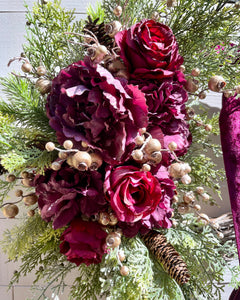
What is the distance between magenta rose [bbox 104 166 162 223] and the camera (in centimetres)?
35

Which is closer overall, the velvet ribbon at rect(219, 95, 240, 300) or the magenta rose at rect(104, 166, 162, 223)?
the magenta rose at rect(104, 166, 162, 223)

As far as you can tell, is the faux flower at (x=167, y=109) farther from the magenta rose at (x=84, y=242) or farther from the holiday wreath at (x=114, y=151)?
the magenta rose at (x=84, y=242)

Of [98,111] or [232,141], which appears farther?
[232,141]

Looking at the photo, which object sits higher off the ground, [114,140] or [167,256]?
[114,140]

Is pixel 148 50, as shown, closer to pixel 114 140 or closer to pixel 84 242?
pixel 114 140

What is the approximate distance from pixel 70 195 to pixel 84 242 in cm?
6

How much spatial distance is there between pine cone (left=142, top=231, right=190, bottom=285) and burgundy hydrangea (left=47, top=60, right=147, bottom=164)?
5.8 inches

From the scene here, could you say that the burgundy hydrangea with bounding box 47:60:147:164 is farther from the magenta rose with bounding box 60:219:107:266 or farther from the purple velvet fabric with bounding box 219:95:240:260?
the purple velvet fabric with bounding box 219:95:240:260

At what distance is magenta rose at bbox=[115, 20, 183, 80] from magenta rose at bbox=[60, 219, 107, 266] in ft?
0.66

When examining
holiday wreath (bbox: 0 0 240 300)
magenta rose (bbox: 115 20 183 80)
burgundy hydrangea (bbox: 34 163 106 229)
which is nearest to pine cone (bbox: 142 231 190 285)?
holiday wreath (bbox: 0 0 240 300)

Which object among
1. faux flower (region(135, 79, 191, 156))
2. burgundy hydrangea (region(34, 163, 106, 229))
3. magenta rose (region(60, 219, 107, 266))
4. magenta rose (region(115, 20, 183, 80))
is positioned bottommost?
magenta rose (region(60, 219, 107, 266))

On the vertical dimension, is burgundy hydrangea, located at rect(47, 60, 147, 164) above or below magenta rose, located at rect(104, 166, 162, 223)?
above

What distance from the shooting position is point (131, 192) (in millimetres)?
360

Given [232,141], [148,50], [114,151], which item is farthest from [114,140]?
[232,141]
